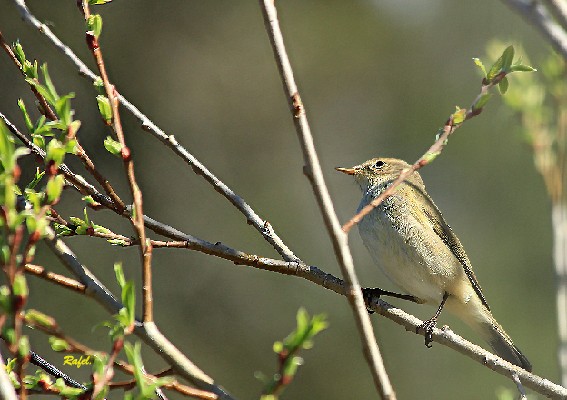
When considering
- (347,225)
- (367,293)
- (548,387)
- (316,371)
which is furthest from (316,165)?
(316,371)

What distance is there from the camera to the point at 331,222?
1808 mm

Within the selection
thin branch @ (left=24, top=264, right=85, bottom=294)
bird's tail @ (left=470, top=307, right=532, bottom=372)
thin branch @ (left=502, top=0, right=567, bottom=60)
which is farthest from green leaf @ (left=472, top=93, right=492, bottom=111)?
bird's tail @ (left=470, top=307, right=532, bottom=372)

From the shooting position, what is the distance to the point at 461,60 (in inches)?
602

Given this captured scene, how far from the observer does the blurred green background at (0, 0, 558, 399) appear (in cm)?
1086

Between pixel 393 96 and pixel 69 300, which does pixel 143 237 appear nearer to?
pixel 69 300

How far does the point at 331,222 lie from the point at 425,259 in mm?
2946

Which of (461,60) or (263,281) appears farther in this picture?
(461,60)

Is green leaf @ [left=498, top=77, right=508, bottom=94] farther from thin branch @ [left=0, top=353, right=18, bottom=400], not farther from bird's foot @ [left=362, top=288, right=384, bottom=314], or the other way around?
thin branch @ [left=0, top=353, right=18, bottom=400]

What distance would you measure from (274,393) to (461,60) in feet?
47.0

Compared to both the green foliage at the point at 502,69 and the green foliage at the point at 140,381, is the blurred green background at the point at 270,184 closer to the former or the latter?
the green foliage at the point at 502,69

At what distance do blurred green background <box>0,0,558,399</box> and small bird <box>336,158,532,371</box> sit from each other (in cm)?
513

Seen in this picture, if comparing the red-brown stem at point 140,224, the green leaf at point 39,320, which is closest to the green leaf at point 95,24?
the red-brown stem at point 140,224

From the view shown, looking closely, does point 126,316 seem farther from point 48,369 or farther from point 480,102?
point 480,102

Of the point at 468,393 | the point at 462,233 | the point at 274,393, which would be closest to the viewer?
the point at 274,393
